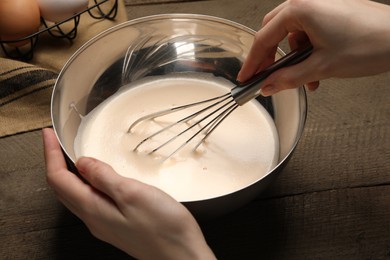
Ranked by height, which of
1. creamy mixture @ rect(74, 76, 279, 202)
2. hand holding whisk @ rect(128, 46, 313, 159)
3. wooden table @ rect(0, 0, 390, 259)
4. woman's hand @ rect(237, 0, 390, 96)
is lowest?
wooden table @ rect(0, 0, 390, 259)

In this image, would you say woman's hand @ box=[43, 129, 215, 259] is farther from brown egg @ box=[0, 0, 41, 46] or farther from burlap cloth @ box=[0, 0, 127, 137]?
brown egg @ box=[0, 0, 41, 46]

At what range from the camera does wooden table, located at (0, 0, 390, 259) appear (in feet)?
2.32

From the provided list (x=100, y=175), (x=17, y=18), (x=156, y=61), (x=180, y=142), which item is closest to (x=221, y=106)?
(x=180, y=142)

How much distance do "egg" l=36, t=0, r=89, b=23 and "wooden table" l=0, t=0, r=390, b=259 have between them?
0.84ft

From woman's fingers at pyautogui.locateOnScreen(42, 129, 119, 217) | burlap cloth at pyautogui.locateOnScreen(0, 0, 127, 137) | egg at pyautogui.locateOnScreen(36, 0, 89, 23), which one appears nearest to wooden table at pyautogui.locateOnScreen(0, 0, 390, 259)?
burlap cloth at pyautogui.locateOnScreen(0, 0, 127, 137)

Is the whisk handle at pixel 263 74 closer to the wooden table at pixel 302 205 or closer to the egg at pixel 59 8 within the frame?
the wooden table at pixel 302 205

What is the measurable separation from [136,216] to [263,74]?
0.89 ft

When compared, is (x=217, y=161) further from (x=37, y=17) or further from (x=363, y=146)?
(x=37, y=17)

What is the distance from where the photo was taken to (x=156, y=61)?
0.95 m

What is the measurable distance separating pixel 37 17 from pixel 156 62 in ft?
0.84

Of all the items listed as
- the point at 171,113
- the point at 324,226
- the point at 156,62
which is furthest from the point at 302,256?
the point at 156,62

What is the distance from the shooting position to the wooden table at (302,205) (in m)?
0.71

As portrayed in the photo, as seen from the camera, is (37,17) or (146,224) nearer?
(146,224)

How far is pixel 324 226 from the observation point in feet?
2.41
